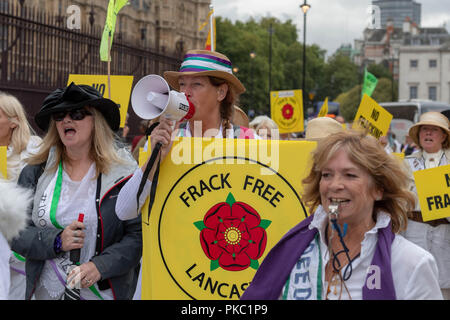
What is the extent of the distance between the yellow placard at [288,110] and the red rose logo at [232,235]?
9.01 m

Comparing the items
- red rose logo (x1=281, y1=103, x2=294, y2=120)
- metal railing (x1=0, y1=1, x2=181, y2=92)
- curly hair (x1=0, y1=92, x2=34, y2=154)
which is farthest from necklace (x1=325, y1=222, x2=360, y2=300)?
metal railing (x1=0, y1=1, x2=181, y2=92)

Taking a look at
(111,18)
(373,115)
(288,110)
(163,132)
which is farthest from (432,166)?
(288,110)

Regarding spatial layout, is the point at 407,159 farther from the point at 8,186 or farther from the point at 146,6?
the point at 146,6

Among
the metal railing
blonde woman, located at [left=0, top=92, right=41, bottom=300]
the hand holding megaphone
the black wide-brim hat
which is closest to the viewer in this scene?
the hand holding megaphone

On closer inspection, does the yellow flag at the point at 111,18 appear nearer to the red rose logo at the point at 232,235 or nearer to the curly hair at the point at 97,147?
the curly hair at the point at 97,147

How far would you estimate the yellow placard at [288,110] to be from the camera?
12359 mm

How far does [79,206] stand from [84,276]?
0.38 m

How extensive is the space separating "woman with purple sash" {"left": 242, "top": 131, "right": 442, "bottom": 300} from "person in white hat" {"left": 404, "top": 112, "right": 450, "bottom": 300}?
10.0 feet

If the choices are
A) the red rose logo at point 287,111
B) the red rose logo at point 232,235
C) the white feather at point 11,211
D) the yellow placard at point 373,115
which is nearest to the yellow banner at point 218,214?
the red rose logo at point 232,235

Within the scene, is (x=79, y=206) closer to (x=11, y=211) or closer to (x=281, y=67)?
(x=11, y=211)

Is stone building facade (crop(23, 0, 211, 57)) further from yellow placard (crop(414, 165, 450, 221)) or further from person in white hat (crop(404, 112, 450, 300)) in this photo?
yellow placard (crop(414, 165, 450, 221))

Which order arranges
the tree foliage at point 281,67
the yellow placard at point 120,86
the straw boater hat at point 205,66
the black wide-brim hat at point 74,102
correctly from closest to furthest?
the black wide-brim hat at point 74,102
the straw boater hat at point 205,66
the yellow placard at point 120,86
the tree foliage at point 281,67

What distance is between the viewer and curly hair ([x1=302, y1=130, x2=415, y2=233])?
8.11 ft
